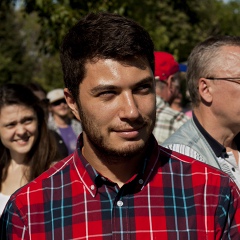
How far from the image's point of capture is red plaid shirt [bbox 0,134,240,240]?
204cm

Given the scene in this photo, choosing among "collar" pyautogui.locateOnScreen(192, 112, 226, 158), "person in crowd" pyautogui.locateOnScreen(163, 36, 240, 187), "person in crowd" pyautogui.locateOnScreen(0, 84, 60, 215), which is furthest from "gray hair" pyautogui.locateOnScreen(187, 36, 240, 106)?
"person in crowd" pyautogui.locateOnScreen(0, 84, 60, 215)

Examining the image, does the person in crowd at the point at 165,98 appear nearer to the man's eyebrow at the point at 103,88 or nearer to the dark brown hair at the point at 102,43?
the dark brown hair at the point at 102,43

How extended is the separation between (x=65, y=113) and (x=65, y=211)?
6033 millimetres

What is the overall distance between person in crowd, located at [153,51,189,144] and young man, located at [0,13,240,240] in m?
2.86

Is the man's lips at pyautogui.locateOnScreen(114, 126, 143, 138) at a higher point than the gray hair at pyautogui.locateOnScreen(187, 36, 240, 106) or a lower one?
lower

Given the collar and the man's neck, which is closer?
the man's neck

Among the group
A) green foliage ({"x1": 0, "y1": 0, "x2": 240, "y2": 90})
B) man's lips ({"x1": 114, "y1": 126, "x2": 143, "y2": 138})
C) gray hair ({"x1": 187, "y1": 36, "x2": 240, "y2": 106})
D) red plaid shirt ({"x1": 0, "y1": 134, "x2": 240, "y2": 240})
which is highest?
green foliage ({"x1": 0, "y1": 0, "x2": 240, "y2": 90})

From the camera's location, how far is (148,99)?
205cm

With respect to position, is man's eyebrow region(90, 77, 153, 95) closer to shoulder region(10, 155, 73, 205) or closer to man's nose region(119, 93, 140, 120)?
man's nose region(119, 93, 140, 120)

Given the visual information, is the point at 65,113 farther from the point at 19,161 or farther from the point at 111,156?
the point at 111,156

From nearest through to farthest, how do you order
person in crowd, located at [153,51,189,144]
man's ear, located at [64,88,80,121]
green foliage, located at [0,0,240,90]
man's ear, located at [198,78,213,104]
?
man's ear, located at [64,88,80,121]
man's ear, located at [198,78,213,104]
person in crowd, located at [153,51,189,144]
green foliage, located at [0,0,240,90]

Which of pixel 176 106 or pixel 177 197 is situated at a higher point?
pixel 176 106

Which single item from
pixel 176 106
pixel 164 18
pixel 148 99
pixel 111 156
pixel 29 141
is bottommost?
pixel 111 156

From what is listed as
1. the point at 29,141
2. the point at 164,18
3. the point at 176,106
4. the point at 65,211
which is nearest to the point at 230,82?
the point at 65,211
